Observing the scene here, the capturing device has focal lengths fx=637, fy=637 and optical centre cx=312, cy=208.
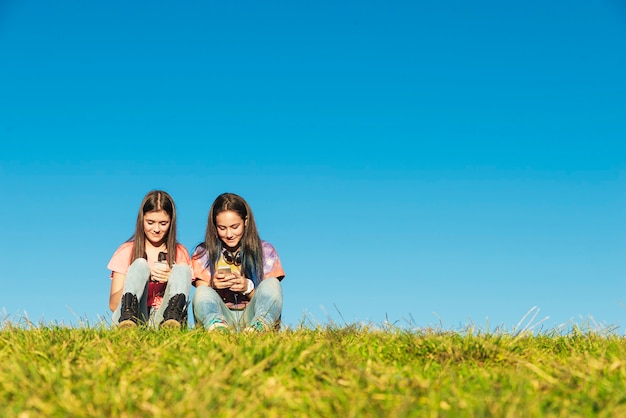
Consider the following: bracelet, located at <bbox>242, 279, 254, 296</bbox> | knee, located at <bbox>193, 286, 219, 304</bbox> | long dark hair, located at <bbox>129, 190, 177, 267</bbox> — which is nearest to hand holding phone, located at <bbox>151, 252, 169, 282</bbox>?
long dark hair, located at <bbox>129, 190, 177, 267</bbox>

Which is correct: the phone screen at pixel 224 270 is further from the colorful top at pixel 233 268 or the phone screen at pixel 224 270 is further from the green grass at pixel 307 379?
the green grass at pixel 307 379

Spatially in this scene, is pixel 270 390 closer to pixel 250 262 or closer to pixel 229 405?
pixel 229 405

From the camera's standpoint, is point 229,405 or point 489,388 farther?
point 489,388

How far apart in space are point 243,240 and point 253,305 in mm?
965

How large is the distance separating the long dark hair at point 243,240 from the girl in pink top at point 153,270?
45 centimetres

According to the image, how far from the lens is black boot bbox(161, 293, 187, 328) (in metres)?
7.82

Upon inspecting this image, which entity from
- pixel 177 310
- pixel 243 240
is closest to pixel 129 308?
pixel 177 310

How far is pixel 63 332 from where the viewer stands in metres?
6.10

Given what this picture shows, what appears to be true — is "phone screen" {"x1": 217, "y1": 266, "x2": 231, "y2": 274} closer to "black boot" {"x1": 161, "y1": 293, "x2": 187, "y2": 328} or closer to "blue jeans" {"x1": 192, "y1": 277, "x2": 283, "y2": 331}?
"blue jeans" {"x1": 192, "y1": 277, "x2": 283, "y2": 331}

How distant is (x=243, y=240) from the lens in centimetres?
873

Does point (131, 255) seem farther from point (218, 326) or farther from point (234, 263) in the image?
point (218, 326)

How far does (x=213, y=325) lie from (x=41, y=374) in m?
3.40

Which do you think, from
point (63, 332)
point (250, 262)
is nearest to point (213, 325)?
point (250, 262)

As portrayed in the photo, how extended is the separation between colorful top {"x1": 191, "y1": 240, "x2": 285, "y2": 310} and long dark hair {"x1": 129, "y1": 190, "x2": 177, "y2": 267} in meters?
0.33
